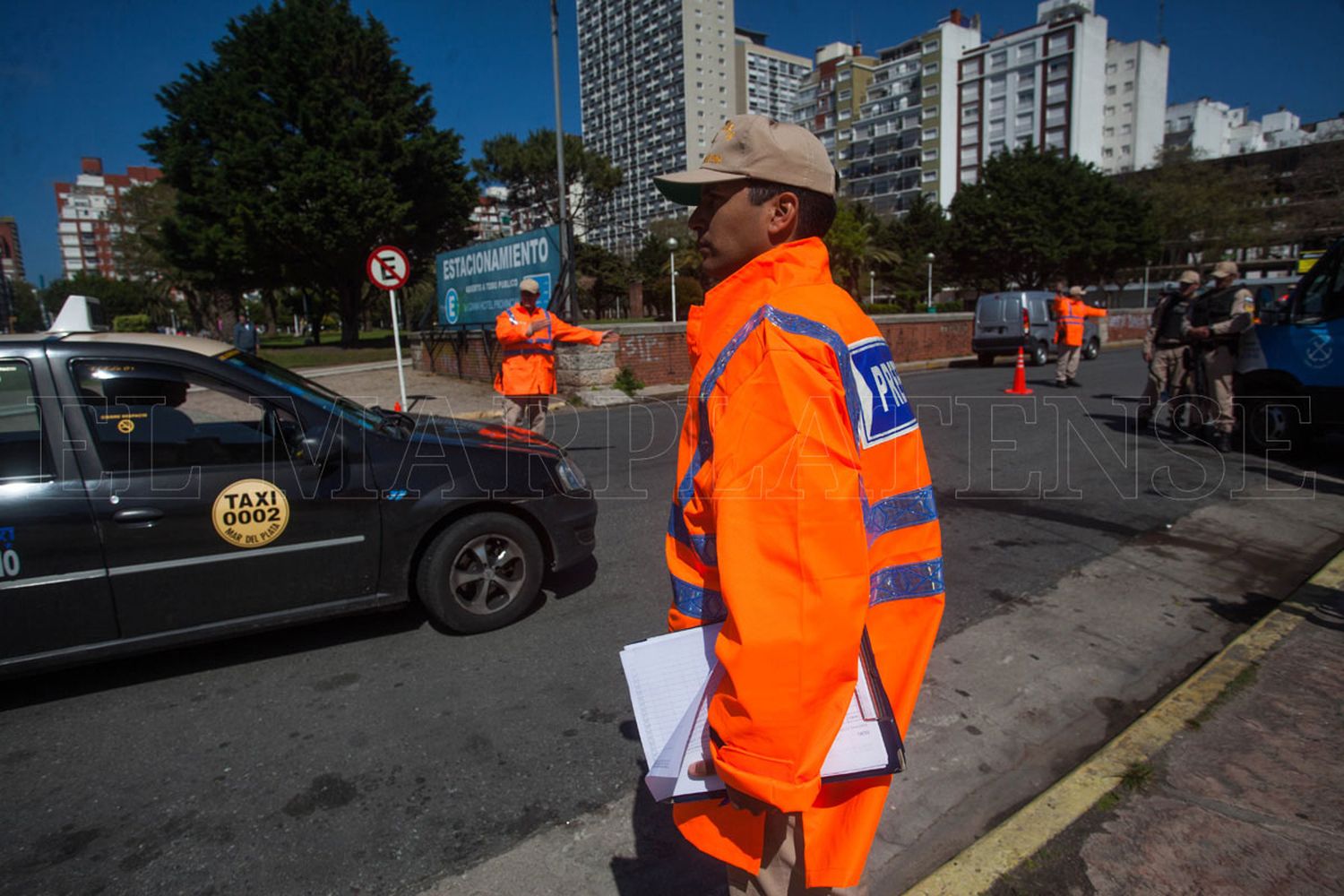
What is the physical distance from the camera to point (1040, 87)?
9206cm

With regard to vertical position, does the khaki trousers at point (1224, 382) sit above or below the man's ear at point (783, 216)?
below

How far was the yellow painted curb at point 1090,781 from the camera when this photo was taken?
2.27m

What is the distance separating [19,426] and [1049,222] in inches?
2011

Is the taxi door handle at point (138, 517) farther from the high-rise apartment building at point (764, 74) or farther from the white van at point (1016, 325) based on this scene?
the high-rise apartment building at point (764, 74)

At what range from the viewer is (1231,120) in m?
105

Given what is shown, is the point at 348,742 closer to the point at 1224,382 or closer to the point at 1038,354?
the point at 1224,382

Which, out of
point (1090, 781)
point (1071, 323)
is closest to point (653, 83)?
point (1071, 323)

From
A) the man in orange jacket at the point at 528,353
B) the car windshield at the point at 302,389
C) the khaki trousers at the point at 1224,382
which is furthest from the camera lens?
→ the khaki trousers at the point at 1224,382

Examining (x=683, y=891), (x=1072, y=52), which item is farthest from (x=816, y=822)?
(x=1072, y=52)

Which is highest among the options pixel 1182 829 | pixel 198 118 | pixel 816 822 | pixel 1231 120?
pixel 1231 120

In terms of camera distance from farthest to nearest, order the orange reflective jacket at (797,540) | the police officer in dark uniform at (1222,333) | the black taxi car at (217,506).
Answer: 1. the police officer in dark uniform at (1222,333)
2. the black taxi car at (217,506)
3. the orange reflective jacket at (797,540)

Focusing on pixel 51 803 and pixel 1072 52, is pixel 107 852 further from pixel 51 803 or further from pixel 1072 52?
pixel 1072 52

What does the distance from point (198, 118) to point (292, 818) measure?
36.3 metres

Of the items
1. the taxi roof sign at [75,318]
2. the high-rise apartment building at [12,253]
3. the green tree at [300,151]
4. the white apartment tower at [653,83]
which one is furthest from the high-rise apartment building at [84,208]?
the taxi roof sign at [75,318]
